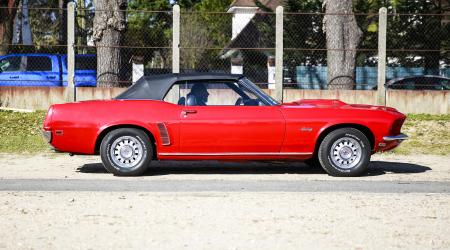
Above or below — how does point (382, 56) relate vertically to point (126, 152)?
above

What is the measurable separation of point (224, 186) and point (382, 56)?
963cm

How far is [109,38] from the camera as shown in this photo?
19812mm

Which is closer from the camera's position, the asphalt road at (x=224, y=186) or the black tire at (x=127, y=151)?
the asphalt road at (x=224, y=186)

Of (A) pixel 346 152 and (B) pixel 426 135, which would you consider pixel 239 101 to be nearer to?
(A) pixel 346 152

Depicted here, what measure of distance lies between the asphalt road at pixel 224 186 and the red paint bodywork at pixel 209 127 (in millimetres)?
518

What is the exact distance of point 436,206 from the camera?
846 cm

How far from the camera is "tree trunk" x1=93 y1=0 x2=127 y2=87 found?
1952cm

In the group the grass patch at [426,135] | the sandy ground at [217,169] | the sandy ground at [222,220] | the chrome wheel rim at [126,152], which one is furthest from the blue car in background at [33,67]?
the sandy ground at [222,220]

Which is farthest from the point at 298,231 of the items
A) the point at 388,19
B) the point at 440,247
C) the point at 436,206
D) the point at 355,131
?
the point at 388,19

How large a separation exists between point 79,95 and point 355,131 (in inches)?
367

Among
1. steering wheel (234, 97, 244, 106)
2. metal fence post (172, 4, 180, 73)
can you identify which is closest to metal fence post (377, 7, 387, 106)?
metal fence post (172, 4, 180, 73)

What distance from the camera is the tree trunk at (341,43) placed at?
19312 millimetres

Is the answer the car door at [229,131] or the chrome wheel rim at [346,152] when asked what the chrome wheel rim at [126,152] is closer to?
the car door at [229,131]

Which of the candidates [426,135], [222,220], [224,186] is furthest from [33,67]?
[222,220]
